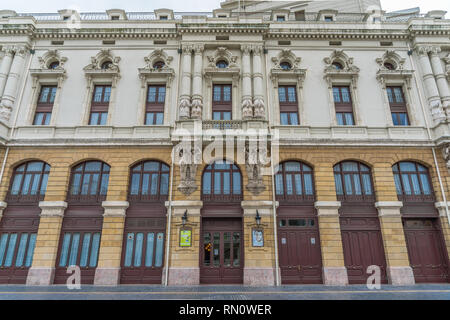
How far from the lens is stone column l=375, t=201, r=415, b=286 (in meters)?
15.5

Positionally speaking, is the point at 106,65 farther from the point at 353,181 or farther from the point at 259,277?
the point at 353,181

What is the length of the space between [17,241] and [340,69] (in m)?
26.2

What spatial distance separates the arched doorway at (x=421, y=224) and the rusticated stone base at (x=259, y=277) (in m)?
→ 9.17

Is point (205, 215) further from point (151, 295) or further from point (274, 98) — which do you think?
point (274, 98)

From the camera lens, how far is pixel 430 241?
55.0 ft

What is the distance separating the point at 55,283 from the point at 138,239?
217 inches

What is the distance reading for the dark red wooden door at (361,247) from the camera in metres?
16.0

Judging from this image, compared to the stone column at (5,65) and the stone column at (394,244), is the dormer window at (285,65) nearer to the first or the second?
the stone column at (394,244)

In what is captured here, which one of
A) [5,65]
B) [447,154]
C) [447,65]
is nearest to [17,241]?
[5,65]

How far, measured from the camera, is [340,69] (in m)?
20.5

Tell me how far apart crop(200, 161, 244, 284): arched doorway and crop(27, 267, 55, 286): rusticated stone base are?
361 inches

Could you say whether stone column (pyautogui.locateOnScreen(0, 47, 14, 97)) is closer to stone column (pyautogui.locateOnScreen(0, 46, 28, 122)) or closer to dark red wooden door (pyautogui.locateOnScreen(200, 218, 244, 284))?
stone column (pyautogui.locateOnScreen(0, 46, 28, 122))
